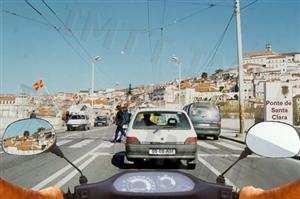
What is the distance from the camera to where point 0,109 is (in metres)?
2.78

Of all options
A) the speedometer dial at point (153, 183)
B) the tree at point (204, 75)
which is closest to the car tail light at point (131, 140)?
the tree at point (204, 75)

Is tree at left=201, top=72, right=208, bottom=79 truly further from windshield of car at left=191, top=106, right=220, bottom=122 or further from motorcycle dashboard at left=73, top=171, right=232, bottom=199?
windshield of car at left=191, top=106, right=220, bottom=122

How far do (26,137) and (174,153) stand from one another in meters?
2.82

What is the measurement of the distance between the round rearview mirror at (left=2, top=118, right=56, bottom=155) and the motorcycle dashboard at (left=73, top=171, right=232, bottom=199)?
42 cm

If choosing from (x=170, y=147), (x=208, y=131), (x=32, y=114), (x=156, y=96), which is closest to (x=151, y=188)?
(x=32, y=114)

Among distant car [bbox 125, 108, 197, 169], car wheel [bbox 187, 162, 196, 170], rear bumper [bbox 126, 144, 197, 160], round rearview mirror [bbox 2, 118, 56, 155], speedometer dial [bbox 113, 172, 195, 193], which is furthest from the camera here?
car wheel [bbox 187, 162, 196, 170]

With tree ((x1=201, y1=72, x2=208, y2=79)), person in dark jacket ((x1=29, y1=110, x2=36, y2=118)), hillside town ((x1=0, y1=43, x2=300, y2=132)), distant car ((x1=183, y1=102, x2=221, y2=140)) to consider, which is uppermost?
tree ((x1=201, y1=72, x2=208, y2=79))

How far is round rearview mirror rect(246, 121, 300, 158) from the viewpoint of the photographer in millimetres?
2436

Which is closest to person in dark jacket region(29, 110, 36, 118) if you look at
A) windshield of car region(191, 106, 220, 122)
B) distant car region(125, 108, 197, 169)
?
distant car region(125, 108, 197, 169)

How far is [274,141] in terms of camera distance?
8.05 feet

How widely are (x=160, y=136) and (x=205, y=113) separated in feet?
6.33

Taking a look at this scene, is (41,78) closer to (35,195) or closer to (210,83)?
(35,195)

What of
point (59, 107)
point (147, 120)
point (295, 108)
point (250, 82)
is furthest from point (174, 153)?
point (295, 108)

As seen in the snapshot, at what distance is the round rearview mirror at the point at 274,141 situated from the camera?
7.99 feet
